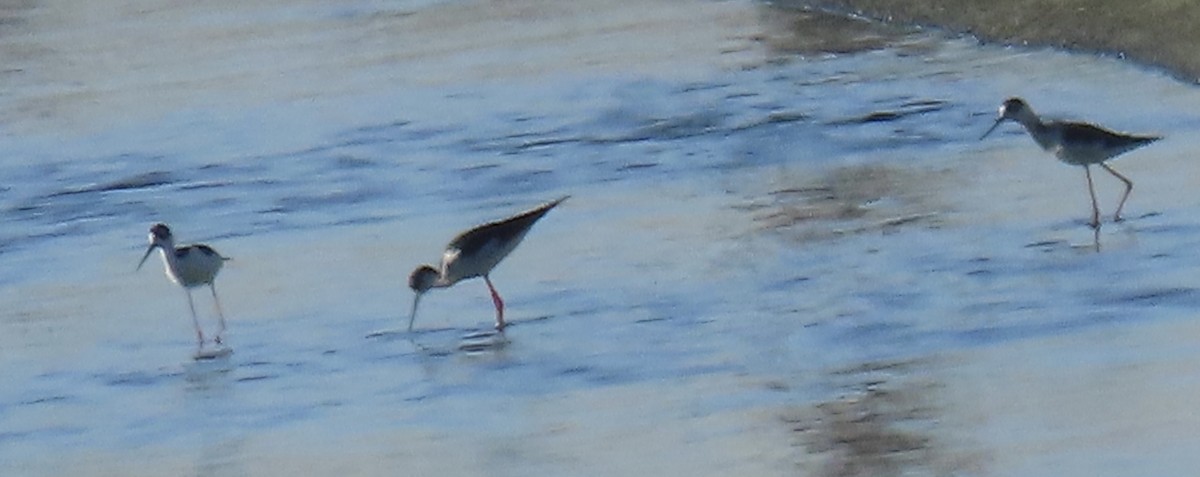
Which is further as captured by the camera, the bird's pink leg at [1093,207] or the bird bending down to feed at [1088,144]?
the bird bending down to feed at [1088,144]

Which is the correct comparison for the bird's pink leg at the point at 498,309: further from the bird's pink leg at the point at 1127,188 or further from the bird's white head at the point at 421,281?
the bird's pink leg at the point at 1127,188

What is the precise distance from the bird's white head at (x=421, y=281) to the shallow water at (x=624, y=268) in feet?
0.42

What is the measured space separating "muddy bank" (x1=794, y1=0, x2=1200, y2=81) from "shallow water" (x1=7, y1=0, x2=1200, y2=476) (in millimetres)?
264

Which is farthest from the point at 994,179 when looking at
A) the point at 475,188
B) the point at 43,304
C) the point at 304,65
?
the point at 304,65

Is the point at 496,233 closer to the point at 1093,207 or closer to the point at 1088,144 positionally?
the point at 1093,207

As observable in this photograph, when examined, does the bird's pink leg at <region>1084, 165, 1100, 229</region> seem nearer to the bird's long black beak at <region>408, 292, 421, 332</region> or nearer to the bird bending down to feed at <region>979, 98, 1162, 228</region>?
the bird bending down to feed at <region>979, 98, 1162, 228</region>

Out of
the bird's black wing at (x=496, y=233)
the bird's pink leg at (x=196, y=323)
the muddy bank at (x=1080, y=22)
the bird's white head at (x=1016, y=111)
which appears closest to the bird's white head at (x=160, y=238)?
the bird's pink leg at (x=196, y=323)

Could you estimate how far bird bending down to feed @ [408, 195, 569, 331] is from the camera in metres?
14.7

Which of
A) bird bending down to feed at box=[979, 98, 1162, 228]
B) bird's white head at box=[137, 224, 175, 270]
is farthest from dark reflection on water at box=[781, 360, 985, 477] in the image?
bird's white head at box=[137, 224, 175, 270]

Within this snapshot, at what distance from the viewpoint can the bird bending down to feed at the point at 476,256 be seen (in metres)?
14.7

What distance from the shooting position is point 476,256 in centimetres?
1483

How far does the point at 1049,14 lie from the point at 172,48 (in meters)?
10.5

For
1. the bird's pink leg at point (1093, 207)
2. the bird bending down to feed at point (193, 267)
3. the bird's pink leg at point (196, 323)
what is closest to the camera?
the bird's pink leg at point (196, 323)

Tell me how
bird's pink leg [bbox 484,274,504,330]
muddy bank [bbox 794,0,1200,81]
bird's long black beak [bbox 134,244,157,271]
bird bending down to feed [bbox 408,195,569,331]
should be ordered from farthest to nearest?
muddy bank [bbox 794,0,1200,81], bird's long black beak [bbox 134,244,157,271], bird bending down to feed [bbox 408,195,569,331], bird's pink leg [bbox 484,274,504,330]
